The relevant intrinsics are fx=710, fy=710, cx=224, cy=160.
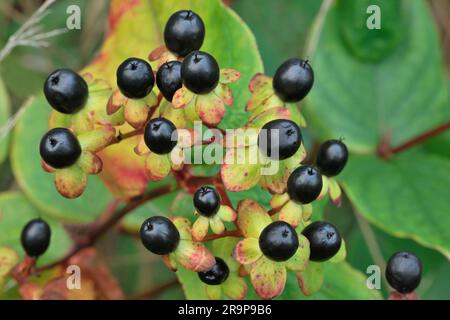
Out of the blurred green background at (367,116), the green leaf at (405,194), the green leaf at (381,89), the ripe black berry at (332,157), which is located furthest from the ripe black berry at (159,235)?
the green leaf at (381,89)

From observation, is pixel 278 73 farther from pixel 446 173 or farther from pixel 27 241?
pixel 446 173

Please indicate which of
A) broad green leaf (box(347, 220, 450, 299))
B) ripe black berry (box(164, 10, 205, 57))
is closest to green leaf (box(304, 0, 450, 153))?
broad green leaf (box(347, 220, 450, 299))

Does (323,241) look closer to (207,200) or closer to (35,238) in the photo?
(207,200)

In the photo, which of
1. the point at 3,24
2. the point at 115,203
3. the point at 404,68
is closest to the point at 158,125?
the point at 115,203

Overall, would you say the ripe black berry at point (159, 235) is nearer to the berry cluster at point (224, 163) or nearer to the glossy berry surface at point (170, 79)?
the berry cluster at point (224, 163)

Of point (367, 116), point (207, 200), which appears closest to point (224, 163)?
point (207, 200)

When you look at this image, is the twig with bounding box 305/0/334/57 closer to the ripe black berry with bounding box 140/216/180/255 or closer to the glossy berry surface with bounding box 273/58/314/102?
the glossy berry surface with bounding box 273/58/314/102

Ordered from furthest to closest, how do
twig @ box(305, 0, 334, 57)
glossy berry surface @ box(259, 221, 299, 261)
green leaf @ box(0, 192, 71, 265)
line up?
1. twig @ box(305, 0, 334, 57)
2. green leaf @ box(0, 192, 71, 265)
3. glossy berry surface @ box(259, 221, 299, 261)
